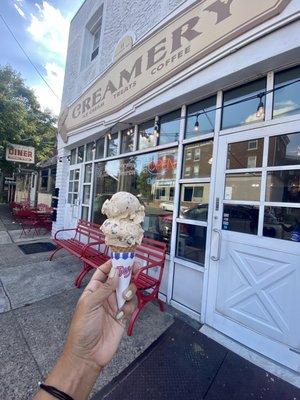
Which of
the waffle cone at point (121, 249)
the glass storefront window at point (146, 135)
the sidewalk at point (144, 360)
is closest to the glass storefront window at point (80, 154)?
the glass storefront window at point (146, 135)

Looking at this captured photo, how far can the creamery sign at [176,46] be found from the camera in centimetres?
258

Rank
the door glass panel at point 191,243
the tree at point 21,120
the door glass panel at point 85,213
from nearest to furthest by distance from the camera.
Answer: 1. the door glass panel at point 191,243
2. the door glass panel at point 85,213
3. the tree at point 21,120

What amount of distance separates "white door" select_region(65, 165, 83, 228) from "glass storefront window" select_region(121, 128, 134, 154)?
7.46 feet

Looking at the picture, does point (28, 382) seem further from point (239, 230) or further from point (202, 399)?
point (239, 230)

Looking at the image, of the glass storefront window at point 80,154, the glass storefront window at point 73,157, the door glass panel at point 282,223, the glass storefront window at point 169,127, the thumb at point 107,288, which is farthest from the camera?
the glass storefront window at point 73,157

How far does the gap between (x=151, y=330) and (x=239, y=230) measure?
167cm

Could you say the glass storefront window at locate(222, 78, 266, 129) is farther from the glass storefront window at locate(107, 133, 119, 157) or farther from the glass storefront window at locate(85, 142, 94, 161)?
the glass storefront window at locate(85, 142, 94, 161)

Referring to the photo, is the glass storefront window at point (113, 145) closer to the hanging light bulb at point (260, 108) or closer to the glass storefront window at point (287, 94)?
the hanging light bulb at point (260, 108)

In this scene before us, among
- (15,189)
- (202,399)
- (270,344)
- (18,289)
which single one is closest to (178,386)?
(202,399)

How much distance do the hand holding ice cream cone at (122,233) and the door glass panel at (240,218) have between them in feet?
5.70

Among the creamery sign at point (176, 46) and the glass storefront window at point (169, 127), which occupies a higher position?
the creamery sign at point (176, 46)

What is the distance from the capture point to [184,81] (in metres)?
3.34

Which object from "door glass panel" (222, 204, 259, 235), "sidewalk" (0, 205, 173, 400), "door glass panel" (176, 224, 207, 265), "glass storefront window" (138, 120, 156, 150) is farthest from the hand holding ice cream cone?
"glass storefront window" (138, 120, 156, 150)

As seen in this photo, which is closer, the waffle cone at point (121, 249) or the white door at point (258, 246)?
the waffle cone at point (121, 249)
